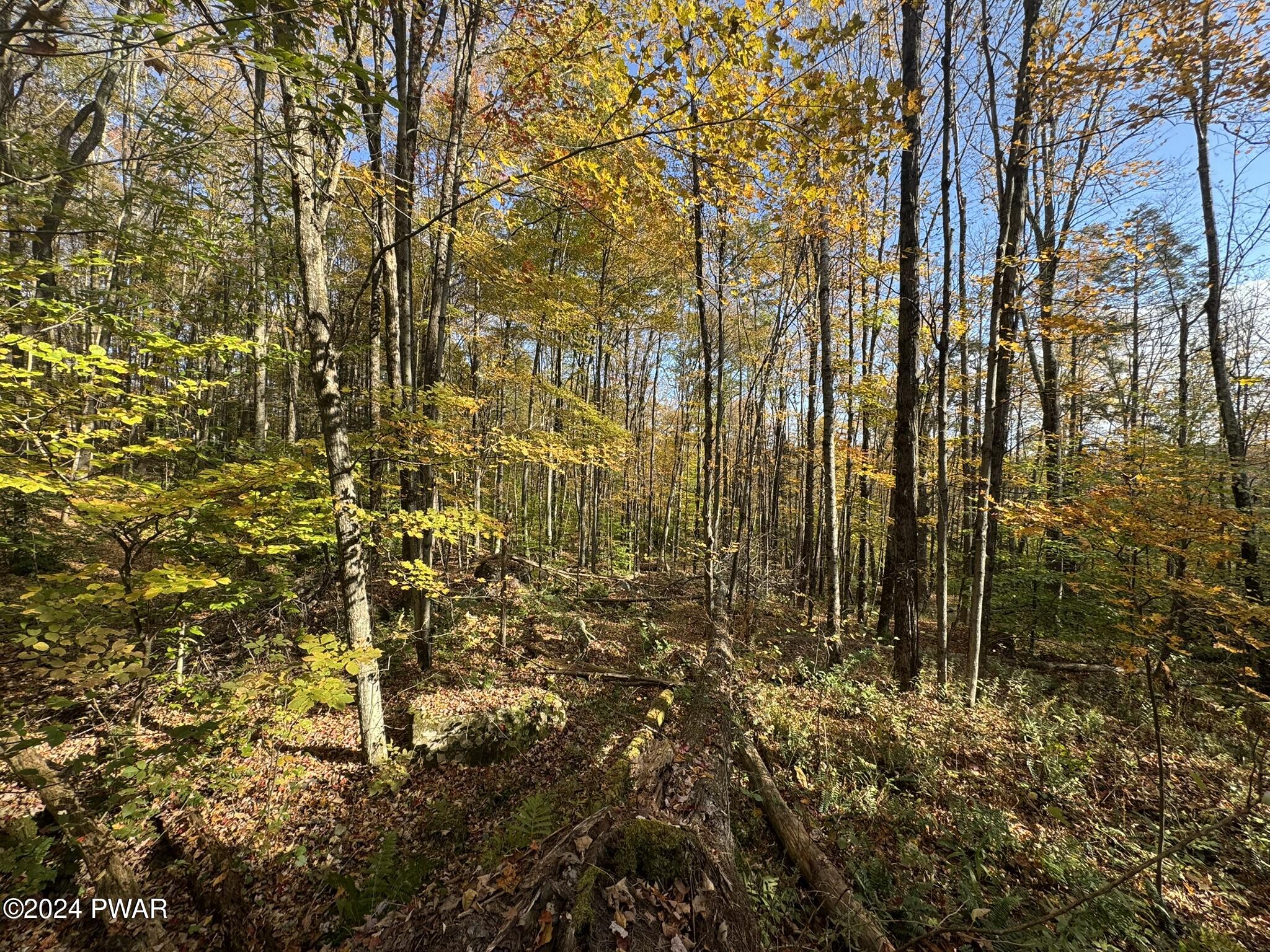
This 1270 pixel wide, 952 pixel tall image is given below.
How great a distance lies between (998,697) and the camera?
8211mm

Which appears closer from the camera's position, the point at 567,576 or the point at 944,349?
Result: the point at 944,349

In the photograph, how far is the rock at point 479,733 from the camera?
6035 millimetres

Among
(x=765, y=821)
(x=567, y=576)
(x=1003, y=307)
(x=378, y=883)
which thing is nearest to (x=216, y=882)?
(x=378, y=883)

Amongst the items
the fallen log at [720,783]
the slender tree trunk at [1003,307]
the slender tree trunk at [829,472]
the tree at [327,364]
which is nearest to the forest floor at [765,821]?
the fallen log at [720,783]

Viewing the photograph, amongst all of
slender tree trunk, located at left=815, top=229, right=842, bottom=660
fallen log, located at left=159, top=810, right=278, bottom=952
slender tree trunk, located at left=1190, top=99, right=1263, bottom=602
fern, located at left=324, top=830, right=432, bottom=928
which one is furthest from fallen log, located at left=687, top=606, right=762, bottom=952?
slender tree trunk, located at left=1190, top=99, right=1263, bottom=602

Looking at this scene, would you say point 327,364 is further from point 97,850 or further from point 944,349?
point 944,349

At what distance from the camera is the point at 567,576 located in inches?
481

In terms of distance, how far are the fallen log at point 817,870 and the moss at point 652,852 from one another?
1385 millimetres

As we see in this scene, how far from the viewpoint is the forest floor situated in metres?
3.55

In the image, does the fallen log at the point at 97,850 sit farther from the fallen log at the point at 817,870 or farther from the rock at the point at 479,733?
the fallen log at the point at 817,870

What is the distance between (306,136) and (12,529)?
9443 millimetres

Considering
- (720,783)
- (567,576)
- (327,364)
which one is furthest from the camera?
(567,576)
